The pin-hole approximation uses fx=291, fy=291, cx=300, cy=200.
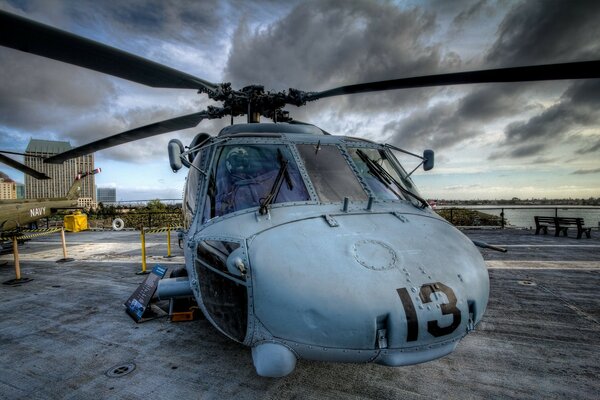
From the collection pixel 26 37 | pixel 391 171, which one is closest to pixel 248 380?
pixel 391 171

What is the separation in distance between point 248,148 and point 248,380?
250cm

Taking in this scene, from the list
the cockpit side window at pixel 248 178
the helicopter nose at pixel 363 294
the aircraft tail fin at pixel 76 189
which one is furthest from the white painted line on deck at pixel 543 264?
the aircraft tail fin at pixel 76 189

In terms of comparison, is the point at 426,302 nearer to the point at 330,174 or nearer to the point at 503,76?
the point at 330,174

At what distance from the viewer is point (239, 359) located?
325 cm

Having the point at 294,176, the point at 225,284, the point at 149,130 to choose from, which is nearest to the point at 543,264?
the point at 294,176

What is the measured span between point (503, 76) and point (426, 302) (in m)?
3.61

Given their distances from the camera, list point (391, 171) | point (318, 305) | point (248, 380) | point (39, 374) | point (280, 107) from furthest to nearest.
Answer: point (280, 107)
point (391, 171)
point (39, 374)
point (248, 380)
point (318, 305)

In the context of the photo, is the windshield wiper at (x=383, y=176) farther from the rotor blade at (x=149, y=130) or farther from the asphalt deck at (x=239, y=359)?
the rotor blade at (x=149, y=130)

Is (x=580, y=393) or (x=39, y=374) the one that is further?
(x=39, y=374)

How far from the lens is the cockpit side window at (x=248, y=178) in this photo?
120 inches

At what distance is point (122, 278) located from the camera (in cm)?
718

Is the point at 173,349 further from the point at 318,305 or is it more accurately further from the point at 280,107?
the point at 280,107

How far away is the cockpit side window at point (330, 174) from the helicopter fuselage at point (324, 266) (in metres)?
0.02

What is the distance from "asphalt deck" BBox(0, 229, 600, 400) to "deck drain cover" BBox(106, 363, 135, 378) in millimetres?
20
